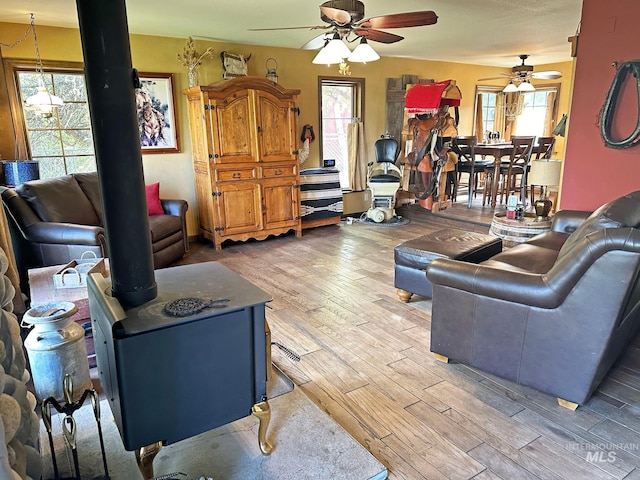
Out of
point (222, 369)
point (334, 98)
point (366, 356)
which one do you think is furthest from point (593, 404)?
point (334, 98)

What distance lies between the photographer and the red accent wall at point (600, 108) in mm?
3039

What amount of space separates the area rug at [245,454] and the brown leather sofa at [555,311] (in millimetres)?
860

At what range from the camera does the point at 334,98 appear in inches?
251

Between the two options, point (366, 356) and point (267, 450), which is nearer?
point (267, 450)

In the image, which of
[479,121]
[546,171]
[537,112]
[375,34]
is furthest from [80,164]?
[537,112]

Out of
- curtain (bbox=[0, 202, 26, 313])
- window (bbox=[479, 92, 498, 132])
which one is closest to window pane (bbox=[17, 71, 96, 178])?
curtain (bbox=[0, 202, 26, 313])

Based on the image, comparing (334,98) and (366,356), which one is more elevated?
(334,98)

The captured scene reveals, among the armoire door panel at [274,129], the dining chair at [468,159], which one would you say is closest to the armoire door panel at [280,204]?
the armoire door panel at [274,129]

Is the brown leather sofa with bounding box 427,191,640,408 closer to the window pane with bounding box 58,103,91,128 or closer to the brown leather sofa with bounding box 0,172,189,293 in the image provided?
the brown leather sofa with bounding box 0,172,189,293

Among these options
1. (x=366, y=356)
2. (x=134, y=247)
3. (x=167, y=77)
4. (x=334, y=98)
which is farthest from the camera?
(x=334, y=98)

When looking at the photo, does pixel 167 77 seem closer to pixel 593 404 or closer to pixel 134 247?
pixel 134 247

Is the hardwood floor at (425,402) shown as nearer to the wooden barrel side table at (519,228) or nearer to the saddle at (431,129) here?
the wooden barrel side table at (519,228)

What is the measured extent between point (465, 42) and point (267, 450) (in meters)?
5.61

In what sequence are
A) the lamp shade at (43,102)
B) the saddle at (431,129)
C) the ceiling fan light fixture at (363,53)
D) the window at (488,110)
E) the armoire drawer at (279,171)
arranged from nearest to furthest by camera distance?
1. the ceiling fan light fixture at (363,53)
2. the lamp shade at (43,102)
3. the armoire drawer at (279,171)
4. the saddle at (431,129)
5. the window at (488,110)
